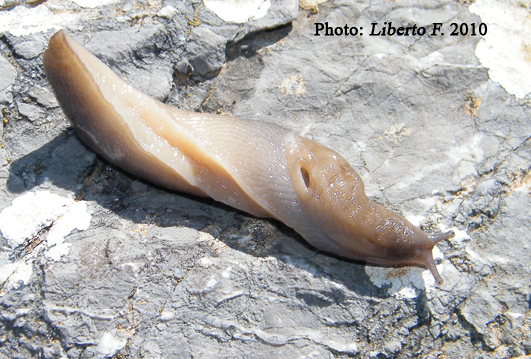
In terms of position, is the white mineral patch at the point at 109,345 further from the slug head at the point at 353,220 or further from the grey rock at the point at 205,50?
the grey rock at the point at 205,50

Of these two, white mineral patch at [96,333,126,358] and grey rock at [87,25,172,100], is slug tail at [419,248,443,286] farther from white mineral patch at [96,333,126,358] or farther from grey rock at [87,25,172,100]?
grey rock at [87,25,172,100]

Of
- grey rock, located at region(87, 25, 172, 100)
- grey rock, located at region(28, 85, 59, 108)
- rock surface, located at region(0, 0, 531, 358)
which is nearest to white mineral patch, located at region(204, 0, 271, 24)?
rock surface, located at region(0, 0, 531, 358)

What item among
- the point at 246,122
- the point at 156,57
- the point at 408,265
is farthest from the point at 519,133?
the point at 156,57

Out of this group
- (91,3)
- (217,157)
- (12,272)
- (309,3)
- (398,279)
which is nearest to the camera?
(12,272)

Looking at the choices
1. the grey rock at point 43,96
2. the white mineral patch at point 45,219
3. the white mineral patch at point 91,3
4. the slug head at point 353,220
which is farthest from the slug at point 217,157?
the white mineral patch at point 91,3

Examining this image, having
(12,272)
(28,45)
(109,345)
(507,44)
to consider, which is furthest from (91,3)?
(507,44)

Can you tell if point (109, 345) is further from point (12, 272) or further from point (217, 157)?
point (217, 157)

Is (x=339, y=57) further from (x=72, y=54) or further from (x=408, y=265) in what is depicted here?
(x=72, y=54)
